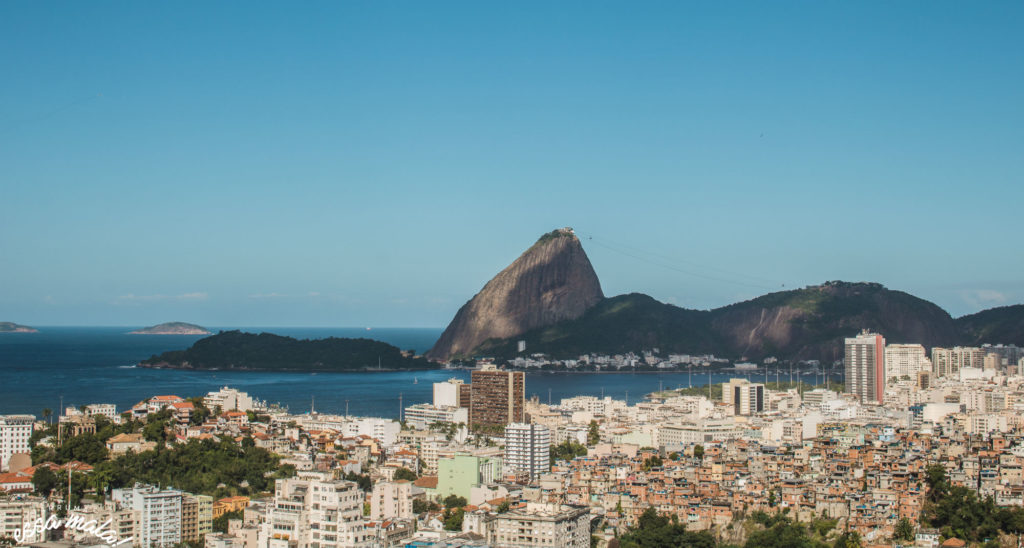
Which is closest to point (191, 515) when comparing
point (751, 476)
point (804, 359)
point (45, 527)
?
point (45, 527)

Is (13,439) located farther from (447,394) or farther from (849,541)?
(849,541)

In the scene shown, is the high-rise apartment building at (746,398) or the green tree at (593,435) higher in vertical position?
the high-rise apartment building at (746,398)

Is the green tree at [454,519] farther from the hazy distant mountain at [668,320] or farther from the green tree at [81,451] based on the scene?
the hazy distant mountain at [668,320]

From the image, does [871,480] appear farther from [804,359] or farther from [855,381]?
[804,359]

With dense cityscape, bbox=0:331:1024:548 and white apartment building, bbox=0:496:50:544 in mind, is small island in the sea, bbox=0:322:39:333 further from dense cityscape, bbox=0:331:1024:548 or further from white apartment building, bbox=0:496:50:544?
white apartment building, bbox=0:496:50:544

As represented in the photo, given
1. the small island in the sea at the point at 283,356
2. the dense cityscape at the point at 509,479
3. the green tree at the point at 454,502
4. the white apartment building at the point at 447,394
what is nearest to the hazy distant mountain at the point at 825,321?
the small island in the sea at the point at 283,356

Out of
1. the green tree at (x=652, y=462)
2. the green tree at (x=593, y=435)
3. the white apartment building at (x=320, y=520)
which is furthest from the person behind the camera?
the green tree at (x=593, y=435)

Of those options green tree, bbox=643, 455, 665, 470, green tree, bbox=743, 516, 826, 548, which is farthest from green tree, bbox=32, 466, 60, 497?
green tree, bbox=743, 516, 826, 548
